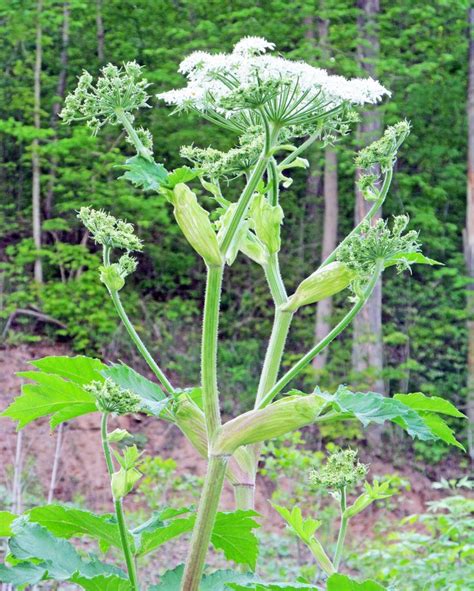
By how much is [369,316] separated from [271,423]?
26.7ft

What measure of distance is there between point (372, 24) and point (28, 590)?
6465 millimetres

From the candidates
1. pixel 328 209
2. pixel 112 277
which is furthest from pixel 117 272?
pixel 328 209

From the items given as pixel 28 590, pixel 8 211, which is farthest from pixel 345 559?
pixel 8 211

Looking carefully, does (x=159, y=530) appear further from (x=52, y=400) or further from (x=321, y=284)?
(x=321, y=284)

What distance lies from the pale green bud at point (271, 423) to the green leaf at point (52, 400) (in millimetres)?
162

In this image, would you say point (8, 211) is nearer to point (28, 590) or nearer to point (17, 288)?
point (17, 288)

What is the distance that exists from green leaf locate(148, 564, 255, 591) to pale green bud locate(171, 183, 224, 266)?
36 centimetres

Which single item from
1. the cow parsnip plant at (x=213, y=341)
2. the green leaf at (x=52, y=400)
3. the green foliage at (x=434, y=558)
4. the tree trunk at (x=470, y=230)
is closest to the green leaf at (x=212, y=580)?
the cow parsnip plant at (x=213, y=341)

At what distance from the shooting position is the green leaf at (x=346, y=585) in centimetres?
95

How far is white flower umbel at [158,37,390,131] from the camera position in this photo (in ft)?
3.39

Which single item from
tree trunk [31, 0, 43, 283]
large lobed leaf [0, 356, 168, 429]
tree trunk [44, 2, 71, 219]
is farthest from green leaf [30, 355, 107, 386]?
tree trunk [44, 2, 71, 219]

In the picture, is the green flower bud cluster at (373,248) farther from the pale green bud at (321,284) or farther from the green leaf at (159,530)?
the green leaf at (159,530)

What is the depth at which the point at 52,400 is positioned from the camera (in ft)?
3.69

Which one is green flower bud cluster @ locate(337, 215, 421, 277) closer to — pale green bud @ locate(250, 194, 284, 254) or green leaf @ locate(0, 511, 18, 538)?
pale green bud @ locate(250, 194, 284, 254)
